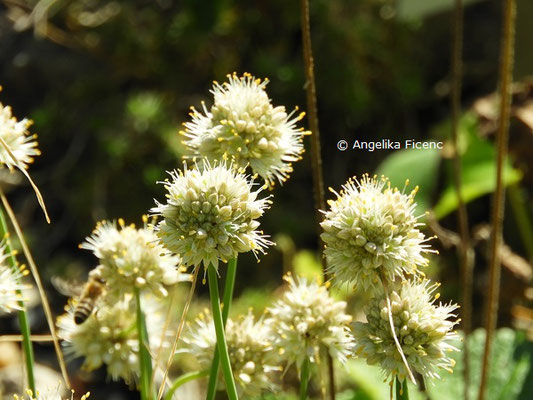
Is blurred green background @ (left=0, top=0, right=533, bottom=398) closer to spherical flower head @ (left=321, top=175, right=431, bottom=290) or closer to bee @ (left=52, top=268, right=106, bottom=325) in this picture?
bee @ (left=52, top=268, right=106, bottom=325)

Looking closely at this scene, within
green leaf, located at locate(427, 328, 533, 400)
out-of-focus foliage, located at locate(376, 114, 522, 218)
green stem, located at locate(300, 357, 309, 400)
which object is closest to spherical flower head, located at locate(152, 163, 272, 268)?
green stem, located at locate(300, 357, 309, 400)

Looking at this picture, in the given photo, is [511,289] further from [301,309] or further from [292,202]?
[301,309]

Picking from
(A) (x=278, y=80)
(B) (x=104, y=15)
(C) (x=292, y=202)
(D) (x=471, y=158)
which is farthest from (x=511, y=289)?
(B) (x=104, y=15)

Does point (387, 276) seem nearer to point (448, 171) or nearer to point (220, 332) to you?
point (220, 332)

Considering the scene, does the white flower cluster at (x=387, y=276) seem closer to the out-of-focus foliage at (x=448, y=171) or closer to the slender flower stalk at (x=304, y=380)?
the slender flower stalk at (x=304, y=380)

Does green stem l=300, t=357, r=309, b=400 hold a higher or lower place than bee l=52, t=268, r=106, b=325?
lower

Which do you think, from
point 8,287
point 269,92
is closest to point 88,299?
point 8,287

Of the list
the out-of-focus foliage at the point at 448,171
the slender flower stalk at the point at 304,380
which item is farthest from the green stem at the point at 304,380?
the out-of-focus foliage at the point at 448,171
